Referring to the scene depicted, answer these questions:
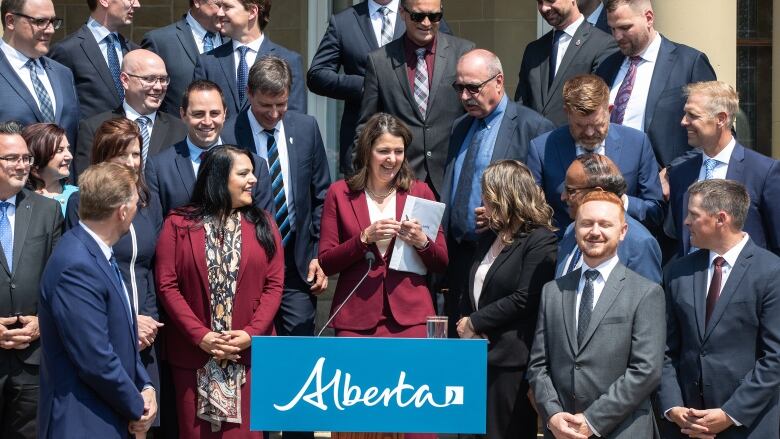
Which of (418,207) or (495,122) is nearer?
(418,207)

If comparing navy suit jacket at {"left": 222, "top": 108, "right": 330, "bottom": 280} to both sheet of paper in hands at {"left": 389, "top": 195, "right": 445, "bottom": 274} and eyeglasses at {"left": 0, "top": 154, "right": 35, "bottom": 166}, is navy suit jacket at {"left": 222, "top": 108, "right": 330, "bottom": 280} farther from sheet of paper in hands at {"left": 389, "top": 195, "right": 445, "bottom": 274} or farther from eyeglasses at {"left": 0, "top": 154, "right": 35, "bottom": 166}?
eyeglasses at {"left": 0, "top": 154, "right": 35, "bottom": 166}

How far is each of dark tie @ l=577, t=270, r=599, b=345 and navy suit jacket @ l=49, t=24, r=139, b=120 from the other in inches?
145

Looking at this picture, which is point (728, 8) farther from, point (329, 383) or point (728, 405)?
point (329, 383)

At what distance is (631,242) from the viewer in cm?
699

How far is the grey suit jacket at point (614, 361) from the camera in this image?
643 centimetres

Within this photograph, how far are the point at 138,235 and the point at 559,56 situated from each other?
3.05m

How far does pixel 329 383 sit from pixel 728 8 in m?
4.98

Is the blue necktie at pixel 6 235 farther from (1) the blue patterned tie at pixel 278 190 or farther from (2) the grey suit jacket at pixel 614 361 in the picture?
(2) the grey suit jacket at pixel 614 361

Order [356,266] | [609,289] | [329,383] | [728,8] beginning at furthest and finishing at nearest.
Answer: [728,8]
[356,266]
[609,289]
[329,383]

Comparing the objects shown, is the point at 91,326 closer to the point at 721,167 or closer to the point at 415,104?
the point at 415,104

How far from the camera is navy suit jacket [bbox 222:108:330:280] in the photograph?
831 cm

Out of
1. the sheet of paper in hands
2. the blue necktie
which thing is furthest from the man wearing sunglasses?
the blue necktie

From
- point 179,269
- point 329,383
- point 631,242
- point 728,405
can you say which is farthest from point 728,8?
point 329,383

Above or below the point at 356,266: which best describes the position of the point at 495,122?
above
